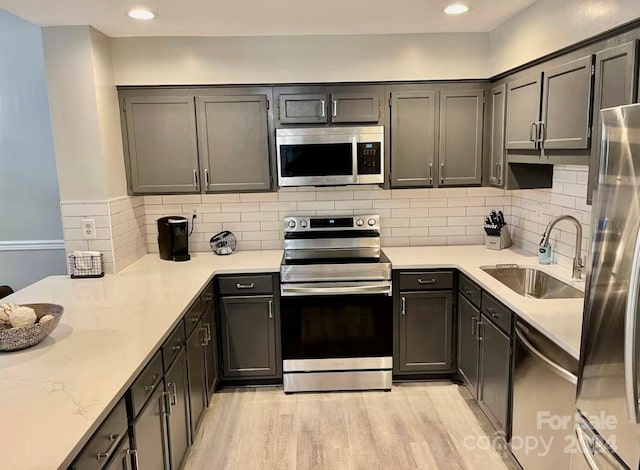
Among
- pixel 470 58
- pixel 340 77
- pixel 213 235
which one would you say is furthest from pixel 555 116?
pixel 213 235

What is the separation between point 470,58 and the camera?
335cm

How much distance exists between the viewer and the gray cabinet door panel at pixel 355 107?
333cm

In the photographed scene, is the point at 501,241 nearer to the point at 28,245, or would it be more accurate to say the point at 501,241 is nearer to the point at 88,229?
the point at 88,229

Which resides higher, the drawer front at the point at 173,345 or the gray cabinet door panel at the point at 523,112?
the gray cabinet door panel at the point at 523,112

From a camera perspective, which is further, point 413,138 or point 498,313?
point 413,138

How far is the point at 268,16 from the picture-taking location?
2.83 metres

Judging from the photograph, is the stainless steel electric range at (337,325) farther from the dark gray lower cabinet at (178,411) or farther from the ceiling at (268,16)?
the ceiling at (268,16)

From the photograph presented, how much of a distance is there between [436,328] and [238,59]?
7.68ft

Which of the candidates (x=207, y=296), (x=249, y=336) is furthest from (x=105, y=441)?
(x=249, y=336)

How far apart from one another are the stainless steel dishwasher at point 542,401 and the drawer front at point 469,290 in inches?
21.3

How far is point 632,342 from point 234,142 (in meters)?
2.70

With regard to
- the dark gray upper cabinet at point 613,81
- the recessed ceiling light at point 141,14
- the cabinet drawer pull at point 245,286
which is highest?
the recessed ceiling light at point 141,14

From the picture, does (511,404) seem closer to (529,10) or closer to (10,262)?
(529,10)

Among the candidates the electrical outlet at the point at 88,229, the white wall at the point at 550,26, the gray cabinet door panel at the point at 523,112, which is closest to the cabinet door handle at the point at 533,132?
the gray cabinet door panel at the point at 523,112
